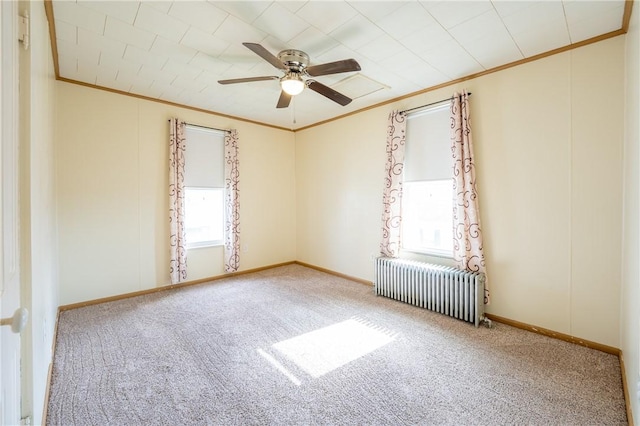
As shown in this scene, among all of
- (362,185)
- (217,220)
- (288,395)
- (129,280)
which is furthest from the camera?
(217,220)

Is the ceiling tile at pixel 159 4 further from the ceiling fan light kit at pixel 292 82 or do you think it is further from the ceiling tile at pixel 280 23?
the ceiling fan light kit at pixel 292 82

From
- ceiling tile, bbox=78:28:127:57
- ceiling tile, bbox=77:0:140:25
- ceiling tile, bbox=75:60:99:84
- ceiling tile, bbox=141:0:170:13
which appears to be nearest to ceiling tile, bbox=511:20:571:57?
ceiling tile, bbox=141:0:170:13

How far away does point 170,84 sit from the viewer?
347 centimetres

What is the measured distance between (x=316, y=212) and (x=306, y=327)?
105 inches

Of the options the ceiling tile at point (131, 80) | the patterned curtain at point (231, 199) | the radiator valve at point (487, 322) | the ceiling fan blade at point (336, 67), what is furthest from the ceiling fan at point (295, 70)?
the radiator valve at point (487, 322)

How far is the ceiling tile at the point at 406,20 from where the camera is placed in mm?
2117

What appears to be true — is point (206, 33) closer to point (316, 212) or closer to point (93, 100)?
point (93, 100)

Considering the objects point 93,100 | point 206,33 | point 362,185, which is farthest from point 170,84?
point 362,185

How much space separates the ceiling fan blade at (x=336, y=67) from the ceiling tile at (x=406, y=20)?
1.36ft

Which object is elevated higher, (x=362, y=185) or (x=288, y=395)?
(x=362, y=185)

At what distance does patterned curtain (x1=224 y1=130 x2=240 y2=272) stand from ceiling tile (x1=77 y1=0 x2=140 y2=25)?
2458mm

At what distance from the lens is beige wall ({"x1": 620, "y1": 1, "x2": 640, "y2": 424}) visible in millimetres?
1620

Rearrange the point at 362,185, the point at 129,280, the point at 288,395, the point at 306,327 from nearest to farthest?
the point at 288,395
the point at 306,327
the point at 129,280
the point at 362,185

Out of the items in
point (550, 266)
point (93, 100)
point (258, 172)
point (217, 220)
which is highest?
point (93, 100)
